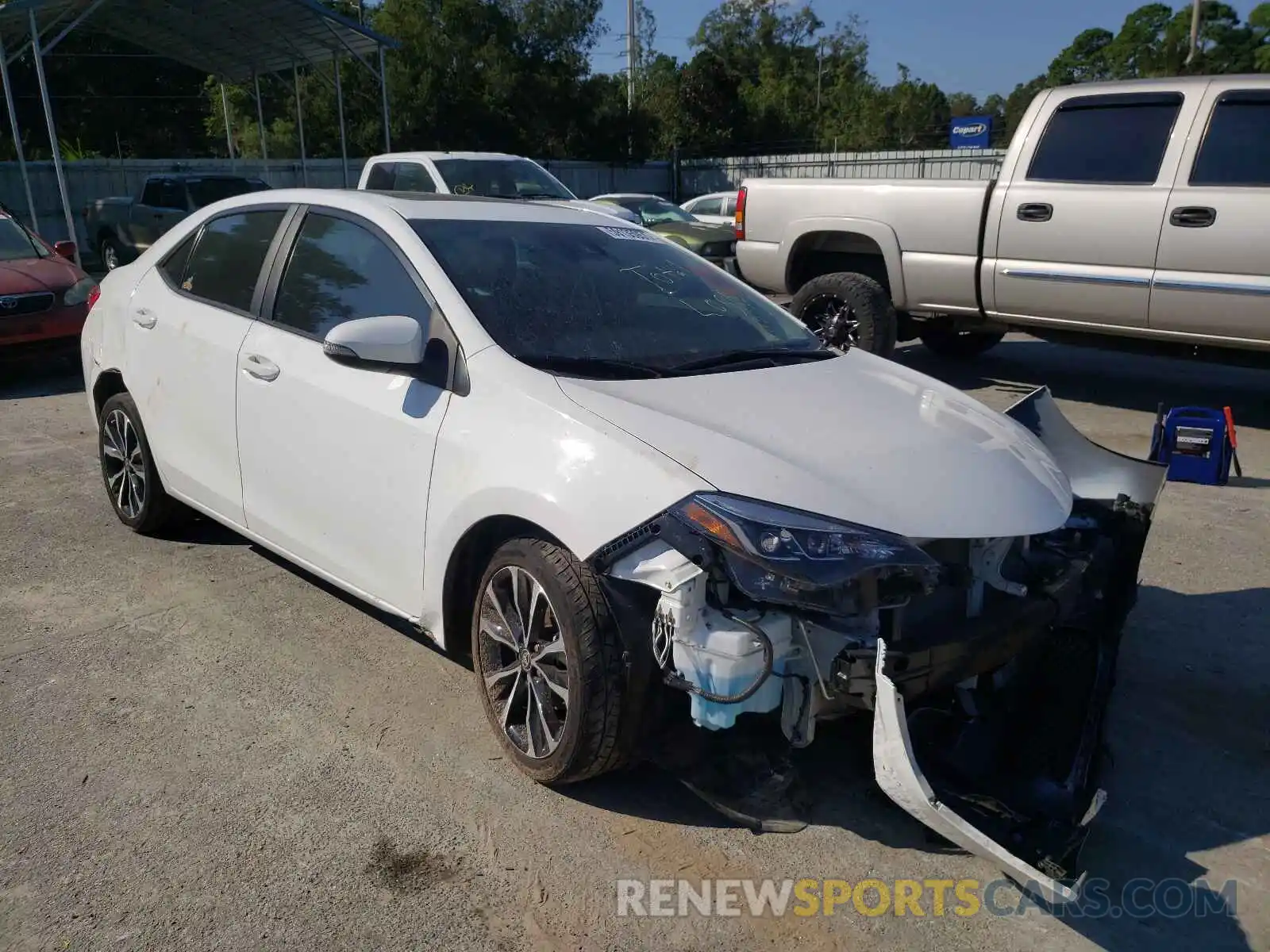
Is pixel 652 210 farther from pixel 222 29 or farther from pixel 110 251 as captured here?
pixel 222 29

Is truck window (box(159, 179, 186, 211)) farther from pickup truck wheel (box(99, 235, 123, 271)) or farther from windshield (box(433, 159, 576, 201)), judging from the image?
windshield (box(433, 159, 576, 201))

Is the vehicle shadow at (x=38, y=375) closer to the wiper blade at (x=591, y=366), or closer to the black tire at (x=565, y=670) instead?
the wiper blade at (x=591, y=366)

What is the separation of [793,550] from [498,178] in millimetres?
10990

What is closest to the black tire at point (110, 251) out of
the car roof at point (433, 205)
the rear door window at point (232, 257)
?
the rear door window at point (232, 257)

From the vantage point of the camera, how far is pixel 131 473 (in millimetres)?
5066

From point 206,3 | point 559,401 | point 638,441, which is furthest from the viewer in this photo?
point 206,3

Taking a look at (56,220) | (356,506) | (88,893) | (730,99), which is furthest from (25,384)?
(730,99)

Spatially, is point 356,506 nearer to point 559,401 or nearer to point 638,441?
point 559,401

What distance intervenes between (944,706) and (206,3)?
815 inches

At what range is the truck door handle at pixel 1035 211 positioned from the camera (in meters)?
7.67

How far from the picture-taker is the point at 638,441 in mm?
2857

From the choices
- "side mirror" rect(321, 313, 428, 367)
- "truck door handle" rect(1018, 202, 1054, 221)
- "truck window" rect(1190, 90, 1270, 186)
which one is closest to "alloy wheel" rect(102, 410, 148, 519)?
"side mirror" rect(321, 313, 428, 367)

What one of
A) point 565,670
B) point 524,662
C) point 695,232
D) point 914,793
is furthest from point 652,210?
point 914,793

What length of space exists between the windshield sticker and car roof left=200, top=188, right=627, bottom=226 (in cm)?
5
